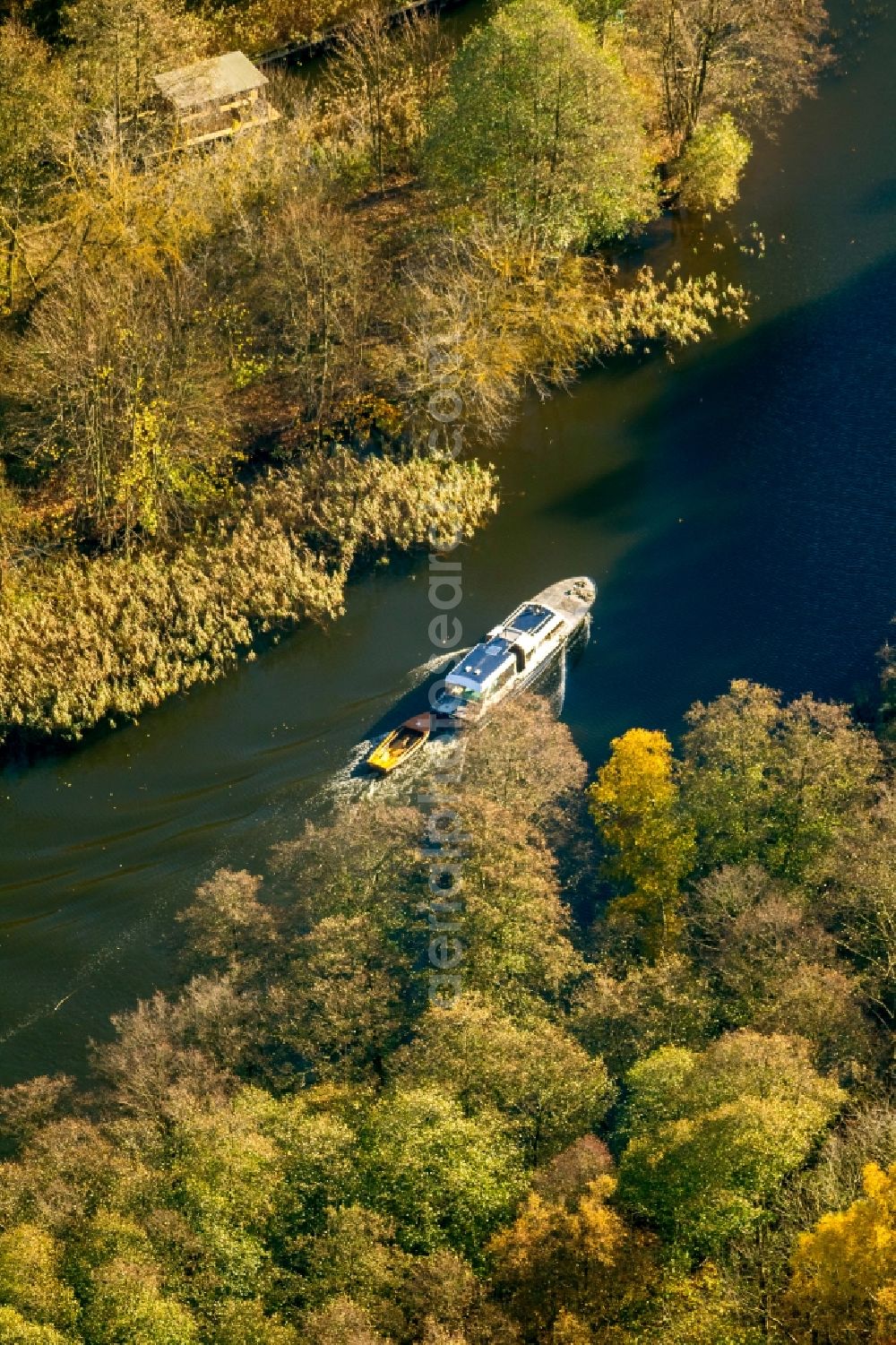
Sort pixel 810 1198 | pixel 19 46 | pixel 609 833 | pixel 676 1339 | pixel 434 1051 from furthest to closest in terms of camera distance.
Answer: pixel 19 46, pixel 609 833, pixel 434 1051, pixel 810 1198, pixel 676 1339

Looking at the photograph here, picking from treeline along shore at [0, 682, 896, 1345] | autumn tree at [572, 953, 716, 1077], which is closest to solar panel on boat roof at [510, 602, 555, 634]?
treeline along shore at [0, 682, 896, 1345]

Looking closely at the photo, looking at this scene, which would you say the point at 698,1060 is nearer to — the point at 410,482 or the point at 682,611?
the point at 682,611

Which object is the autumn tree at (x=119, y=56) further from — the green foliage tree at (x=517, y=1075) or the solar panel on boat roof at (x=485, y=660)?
the green foliage tree at (x=517, y=1075)

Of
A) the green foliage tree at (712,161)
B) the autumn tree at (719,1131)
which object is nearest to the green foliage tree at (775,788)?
the autumn tree at (719,1131)

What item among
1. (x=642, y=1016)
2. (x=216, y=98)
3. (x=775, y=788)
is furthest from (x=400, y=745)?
(x=216, y=98)

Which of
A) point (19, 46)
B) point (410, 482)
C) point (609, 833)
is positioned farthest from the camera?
point (19, 46)

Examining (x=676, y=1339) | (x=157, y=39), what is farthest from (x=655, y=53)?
(x=676, y=1339)

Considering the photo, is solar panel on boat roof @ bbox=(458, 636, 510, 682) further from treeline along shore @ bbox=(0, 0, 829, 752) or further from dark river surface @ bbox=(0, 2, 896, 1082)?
treeline along shore @ bbox=(0, 0, 829, 752)
